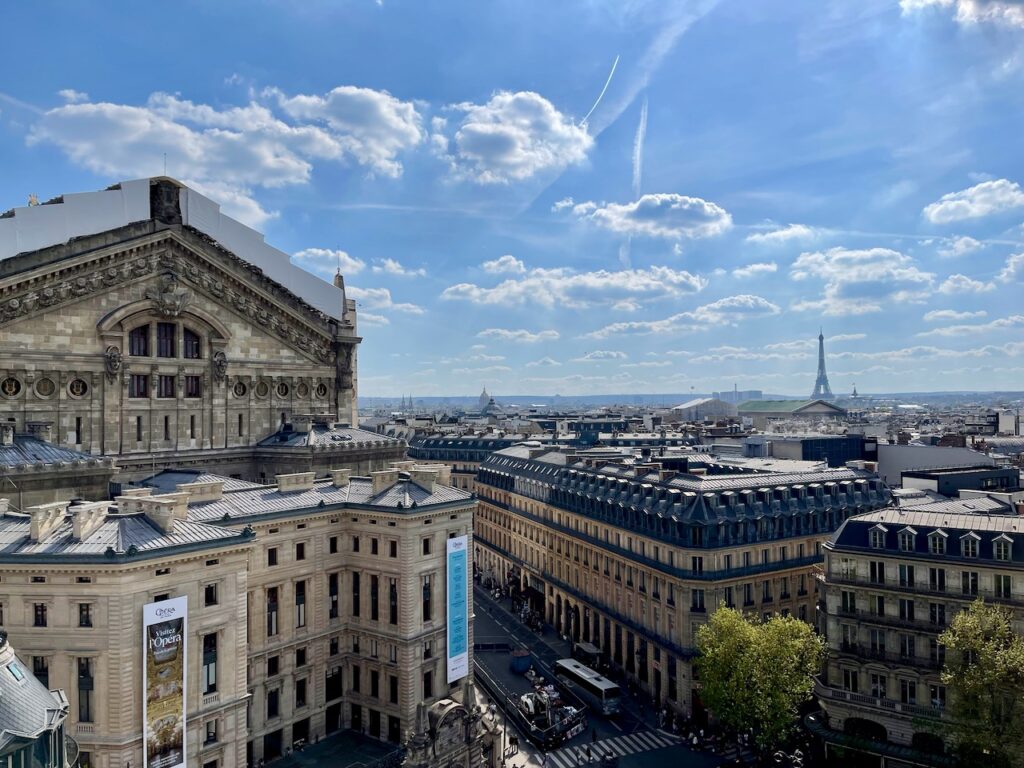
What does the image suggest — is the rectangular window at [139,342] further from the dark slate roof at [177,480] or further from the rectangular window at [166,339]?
the dark slate roof at [177,480]

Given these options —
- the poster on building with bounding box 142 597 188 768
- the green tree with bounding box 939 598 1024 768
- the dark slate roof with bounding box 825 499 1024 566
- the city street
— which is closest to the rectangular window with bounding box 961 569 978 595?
the dark slate roof with bounding box 825 499 1024 566

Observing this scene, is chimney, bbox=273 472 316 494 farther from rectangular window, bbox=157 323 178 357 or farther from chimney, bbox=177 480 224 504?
rectangular window, bbox=157 323 178 357

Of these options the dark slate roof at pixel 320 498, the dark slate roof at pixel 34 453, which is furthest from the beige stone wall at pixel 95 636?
the dark slate roof at pixel 34 453

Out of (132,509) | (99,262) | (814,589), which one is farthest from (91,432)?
(814,589)

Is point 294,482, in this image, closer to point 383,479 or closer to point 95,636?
point 383,479

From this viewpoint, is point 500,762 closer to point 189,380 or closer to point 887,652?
point 887,652

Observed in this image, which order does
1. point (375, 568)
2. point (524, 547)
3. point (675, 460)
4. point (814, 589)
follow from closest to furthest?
point (375, 568) < point (814, 589) < point (675, 460) < point (524, 547)

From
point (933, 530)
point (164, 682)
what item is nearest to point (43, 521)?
point (164, 682)
